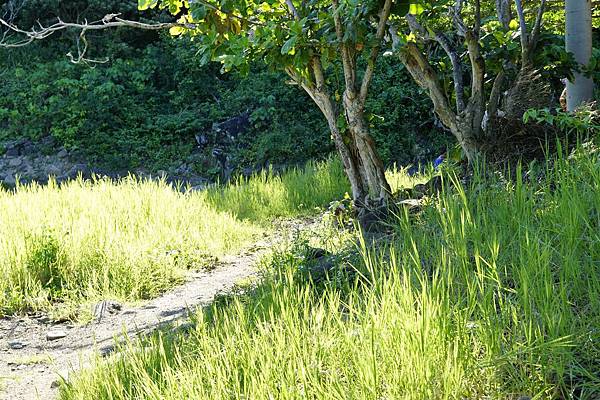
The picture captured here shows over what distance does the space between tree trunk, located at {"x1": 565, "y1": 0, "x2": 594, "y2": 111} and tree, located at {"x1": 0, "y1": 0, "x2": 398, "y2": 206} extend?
1339 millimetres

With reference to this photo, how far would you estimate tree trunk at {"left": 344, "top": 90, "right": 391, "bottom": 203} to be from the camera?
5352mm

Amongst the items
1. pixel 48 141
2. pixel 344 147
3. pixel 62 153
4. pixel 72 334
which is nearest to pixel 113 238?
pixel 72 334

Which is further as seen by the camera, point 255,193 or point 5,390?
point 255,193

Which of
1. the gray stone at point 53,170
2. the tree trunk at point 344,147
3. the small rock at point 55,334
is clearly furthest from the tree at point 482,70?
the gray stone at point 53,170

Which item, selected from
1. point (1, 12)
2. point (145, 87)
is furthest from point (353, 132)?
point (1, 12)

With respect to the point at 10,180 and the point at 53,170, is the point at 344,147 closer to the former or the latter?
the point at 53,170

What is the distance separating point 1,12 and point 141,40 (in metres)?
2.81

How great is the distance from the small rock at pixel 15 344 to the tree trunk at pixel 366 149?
273cm

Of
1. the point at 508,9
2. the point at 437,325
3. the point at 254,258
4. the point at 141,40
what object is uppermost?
the point at 141,40

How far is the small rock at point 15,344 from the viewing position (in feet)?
12.7

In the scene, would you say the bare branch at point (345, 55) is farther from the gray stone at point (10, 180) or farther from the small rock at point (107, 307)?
the gray stone at point (10, 180)

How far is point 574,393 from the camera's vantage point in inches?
81.8

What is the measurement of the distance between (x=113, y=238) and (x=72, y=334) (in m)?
1.14

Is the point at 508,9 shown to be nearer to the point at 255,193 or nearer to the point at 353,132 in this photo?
the point at 353,132
